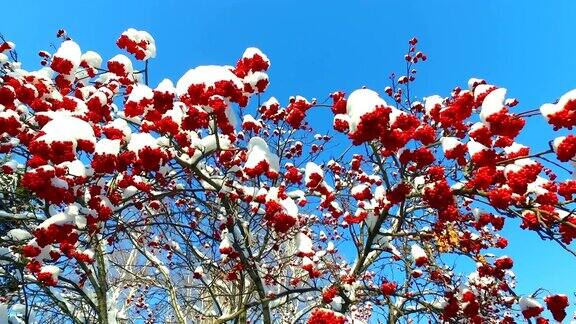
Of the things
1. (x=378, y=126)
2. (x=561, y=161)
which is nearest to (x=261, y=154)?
(x=378, y=126)

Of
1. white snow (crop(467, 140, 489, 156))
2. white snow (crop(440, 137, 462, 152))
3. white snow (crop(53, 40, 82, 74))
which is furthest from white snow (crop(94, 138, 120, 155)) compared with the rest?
white snow (crop(467, 140, 489, 156))

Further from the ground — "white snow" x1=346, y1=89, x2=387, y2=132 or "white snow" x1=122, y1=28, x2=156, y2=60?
"white snow" x1=122, y1=28, x2=156, y2=60

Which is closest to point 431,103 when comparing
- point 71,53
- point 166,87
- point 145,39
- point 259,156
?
point 259,156

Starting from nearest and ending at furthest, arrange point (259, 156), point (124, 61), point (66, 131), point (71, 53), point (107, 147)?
point (66, 131)
point (107, 147)
point (259, 156)
point (71, 53)
point (124, 61)

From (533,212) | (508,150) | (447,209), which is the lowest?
(533,212)

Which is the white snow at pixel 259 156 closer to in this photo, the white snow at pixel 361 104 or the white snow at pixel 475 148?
the white snow at pixel 361 104

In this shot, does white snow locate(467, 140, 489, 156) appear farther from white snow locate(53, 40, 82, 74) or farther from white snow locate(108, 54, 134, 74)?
white snow locate(53, 40, 82, 74)

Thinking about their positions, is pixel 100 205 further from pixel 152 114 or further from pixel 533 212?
pixel 533 212

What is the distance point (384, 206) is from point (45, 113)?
362 centimetres

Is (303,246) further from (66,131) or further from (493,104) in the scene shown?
(66,131)

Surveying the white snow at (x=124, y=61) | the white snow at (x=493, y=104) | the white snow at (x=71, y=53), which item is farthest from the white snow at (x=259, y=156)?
the white snow at (x=71, y=53)

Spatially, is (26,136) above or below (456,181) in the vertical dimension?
above

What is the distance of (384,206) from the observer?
4844 mm

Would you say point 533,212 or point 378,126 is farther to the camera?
point 533,212
